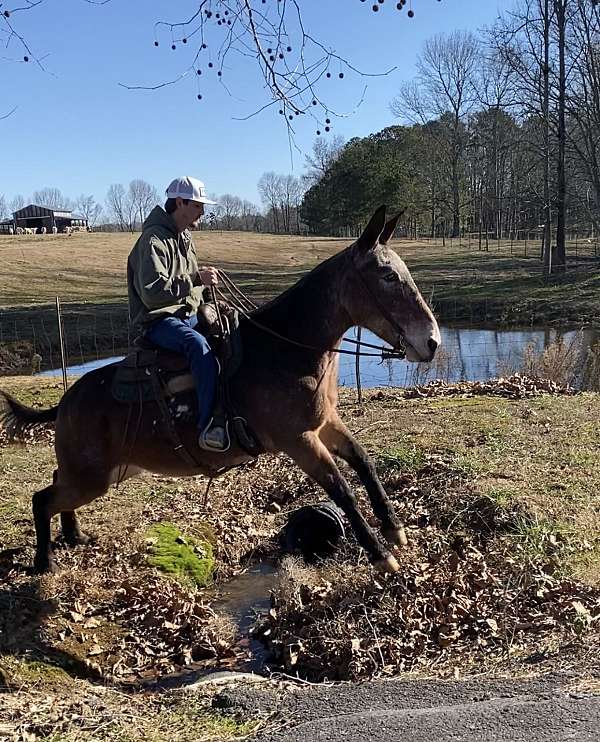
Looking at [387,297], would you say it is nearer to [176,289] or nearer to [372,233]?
[372,233]

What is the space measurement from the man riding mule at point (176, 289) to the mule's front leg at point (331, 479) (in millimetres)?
607

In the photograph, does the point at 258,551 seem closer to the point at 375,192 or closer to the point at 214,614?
the point at 214,614

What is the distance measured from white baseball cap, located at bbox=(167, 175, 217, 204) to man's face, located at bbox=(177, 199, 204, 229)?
0.20 ft

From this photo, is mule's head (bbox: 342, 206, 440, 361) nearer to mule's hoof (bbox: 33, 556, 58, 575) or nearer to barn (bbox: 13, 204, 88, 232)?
mule's hoof (bbox: 33, 556, 58, 575)

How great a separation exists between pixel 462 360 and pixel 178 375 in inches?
601

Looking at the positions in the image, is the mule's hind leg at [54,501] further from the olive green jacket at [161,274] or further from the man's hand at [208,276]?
the man's hand at [208,276]

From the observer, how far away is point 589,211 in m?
30.5

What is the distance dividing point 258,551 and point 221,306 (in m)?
2.91

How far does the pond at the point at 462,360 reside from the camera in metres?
16.8

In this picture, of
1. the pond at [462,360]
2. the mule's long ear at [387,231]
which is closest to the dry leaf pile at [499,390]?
the pond at [462,360]

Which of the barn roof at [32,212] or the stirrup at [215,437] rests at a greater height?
the barn roof at [32,212]

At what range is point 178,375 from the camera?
18.3ft

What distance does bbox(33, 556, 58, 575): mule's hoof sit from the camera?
240 inches

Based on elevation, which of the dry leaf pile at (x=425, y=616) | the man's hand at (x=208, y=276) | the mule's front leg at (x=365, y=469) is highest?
the man's hand at (x=208, y=276)
